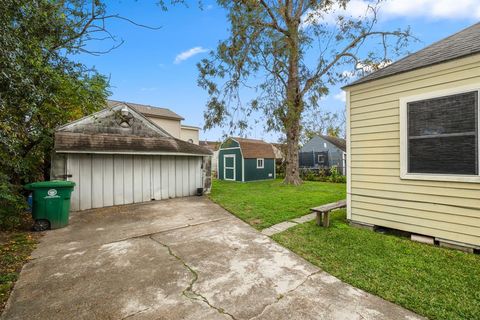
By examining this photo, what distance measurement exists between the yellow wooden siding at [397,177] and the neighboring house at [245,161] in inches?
470

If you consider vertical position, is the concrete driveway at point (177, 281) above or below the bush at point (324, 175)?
below

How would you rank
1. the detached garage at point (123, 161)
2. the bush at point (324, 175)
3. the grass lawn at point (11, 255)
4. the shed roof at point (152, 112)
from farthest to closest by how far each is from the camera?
the shed roof at point (152, 112), the bush at point (324, 175), the detached garage at point (123, 161), the grass lawn at point (11, 255)

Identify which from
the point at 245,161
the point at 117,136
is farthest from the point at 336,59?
the point at 117,136

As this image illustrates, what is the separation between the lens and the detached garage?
712 centimetres

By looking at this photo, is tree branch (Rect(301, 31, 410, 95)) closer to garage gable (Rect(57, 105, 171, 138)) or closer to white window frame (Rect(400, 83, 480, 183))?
garage gable (Rect(57, 105, 171, 138))

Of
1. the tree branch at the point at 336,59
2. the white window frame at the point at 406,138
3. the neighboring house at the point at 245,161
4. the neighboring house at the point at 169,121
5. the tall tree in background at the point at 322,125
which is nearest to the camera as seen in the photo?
the white window frame at the point at 406,138

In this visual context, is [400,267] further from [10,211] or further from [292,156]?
[292,156]

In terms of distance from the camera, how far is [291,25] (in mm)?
12000

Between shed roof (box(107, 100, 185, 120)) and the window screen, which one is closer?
the window screen

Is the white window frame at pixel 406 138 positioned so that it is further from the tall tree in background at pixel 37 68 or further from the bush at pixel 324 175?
the bush at pixel 324 175

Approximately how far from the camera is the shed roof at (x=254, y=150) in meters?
17.0

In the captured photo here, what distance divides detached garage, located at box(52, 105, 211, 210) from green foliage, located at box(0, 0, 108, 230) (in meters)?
0.89

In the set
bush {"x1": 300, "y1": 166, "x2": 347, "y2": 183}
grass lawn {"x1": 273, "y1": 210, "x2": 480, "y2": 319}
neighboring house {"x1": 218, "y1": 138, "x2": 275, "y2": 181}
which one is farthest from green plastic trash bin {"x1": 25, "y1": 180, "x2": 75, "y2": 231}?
bush {"x1": 300, "y1": 166, "x2": 347, "y2": 183}

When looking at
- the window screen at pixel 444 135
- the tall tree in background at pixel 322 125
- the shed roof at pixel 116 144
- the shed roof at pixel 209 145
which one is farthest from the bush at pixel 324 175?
the window screen at pixel 444 135
